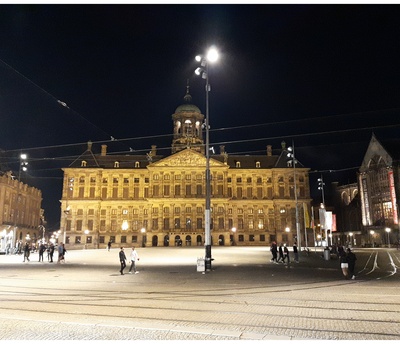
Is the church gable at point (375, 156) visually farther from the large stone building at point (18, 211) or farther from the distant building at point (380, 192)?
the large stone building at point (18, 211)

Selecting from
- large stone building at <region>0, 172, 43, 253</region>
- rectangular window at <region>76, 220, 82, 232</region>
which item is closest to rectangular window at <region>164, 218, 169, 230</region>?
rectangular window at <region>76, 220, 82, 232</region>

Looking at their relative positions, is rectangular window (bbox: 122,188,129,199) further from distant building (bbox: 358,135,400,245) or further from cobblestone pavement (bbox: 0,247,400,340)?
cobblestone pavement (bbox: 0,247,400,340)

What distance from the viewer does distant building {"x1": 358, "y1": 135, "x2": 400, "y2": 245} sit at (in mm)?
60438

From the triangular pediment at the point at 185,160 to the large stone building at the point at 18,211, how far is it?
87.3 feet

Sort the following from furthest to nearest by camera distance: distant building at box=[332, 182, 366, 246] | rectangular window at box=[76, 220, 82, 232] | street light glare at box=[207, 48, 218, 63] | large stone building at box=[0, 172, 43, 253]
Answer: distant building at box=[332, 182, 366, 246]
rectangular window at box=[76, 220, 82, 232]
large stone building at box=[0, 172, 43, 253]
street light glare at box=[207, 48, 218, 63]

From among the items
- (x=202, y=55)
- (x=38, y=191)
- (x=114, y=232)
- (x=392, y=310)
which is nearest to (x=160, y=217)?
(x=114, y=232)

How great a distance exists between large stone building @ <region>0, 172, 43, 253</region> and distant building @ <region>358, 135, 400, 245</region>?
58.7 meters

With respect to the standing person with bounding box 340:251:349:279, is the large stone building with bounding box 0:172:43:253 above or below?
above

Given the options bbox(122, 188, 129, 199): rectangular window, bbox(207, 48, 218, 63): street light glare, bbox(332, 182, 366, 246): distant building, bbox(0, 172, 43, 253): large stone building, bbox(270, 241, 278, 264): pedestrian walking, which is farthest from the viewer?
bbox(332, 182, 366, 246): distant building

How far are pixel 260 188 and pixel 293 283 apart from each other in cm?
6376

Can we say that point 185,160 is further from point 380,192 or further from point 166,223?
point 380,192

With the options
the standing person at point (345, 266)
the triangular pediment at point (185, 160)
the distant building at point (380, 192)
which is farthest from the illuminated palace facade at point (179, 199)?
the standing person at point (345, 266)

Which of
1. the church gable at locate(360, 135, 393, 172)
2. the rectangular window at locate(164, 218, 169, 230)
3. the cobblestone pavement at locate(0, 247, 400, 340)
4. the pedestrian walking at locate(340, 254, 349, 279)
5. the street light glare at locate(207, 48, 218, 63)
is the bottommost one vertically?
the cobblestone pavement at locate(0, 247, 400, 340)

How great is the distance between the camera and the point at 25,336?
6.60 metres
